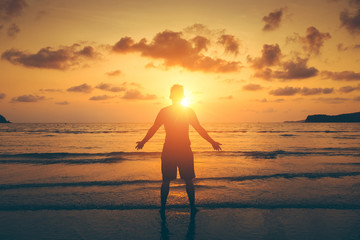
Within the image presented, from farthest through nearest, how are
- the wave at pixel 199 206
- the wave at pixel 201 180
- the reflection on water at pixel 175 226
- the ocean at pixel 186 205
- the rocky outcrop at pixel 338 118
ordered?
1. the rocky outcrop at pixel 338 118
2. the wave at pixel 201 180
3. the wave at pixel 199 206
4. the ocean at pixel 186 205
5. the reflection on water at pixel 175 226

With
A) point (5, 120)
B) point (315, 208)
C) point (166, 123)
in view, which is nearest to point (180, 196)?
point (166, 123)

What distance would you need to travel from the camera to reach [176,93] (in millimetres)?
4816

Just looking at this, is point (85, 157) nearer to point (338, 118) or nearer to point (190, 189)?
point (190, 189)

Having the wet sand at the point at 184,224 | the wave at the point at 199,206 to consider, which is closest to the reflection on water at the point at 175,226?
the wet sand at the point at 184,224

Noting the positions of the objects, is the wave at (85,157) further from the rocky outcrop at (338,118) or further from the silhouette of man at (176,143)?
the rocky outcrop at (338,118)

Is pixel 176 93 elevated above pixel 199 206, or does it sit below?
above

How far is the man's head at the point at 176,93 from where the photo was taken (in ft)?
15.8

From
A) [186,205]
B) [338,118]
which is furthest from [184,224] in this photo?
[338,118]

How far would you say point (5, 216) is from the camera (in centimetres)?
497

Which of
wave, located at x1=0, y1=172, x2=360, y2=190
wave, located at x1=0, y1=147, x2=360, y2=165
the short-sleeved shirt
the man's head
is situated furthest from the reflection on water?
wave, located at x1=0, y1=147, x2=360, y2=165

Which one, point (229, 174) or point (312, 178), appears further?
point (229, 174)

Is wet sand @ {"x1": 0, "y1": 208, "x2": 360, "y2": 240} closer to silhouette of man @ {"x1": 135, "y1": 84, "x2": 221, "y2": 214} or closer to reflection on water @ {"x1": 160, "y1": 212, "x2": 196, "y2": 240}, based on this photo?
reflection on water @ {"x1": 160, "y1": 212, "x2": 196, "y2": 240}

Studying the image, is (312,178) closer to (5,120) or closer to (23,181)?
(23,181)

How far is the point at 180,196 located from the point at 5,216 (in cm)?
407
